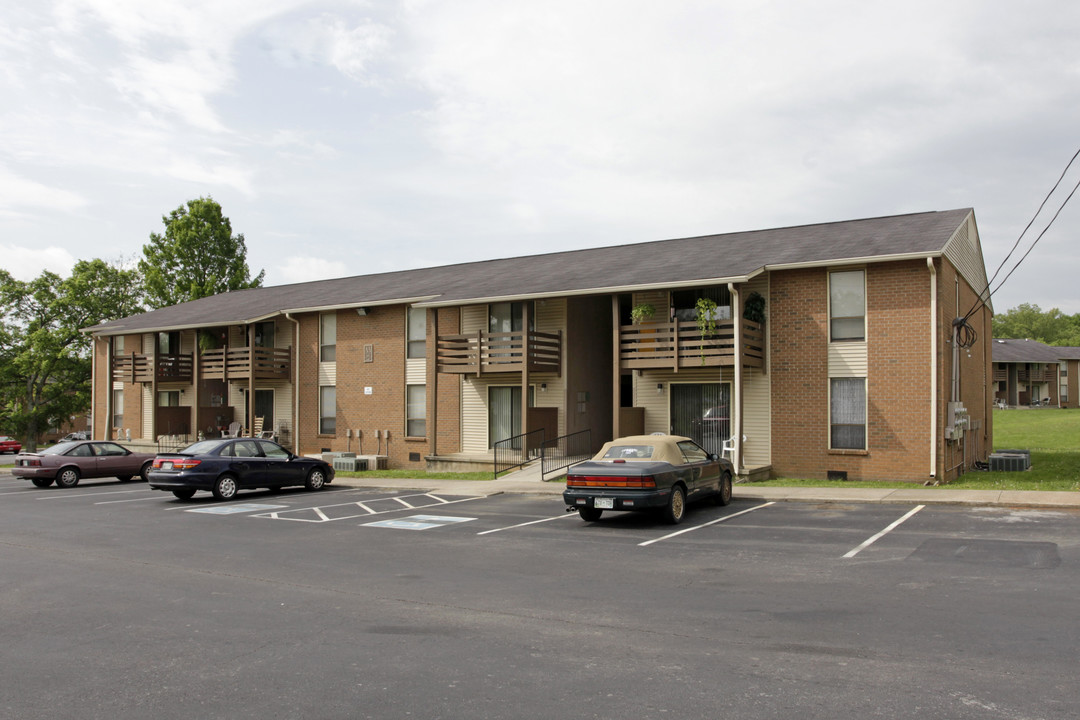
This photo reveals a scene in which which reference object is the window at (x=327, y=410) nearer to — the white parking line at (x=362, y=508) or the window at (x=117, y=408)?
the white parking line at (x=362, y=508)

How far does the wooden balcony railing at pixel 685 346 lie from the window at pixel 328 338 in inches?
502

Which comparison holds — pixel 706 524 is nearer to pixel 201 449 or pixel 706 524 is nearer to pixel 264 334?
pixel 201 449

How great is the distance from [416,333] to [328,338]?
13.9 ft

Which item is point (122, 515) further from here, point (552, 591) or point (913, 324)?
point (913, 324)

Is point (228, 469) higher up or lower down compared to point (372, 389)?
lower down

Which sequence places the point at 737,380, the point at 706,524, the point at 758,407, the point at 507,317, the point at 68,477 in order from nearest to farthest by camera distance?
the point at 706,524
the point at 737,380
the point at 758,407
the point at 68,477
the point at 507,317

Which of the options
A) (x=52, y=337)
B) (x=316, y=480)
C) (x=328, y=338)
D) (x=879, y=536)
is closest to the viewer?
(x=879, y=536)

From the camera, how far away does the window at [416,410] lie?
1099 inches

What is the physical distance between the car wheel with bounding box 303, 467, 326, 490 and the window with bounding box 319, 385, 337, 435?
29.3 ft

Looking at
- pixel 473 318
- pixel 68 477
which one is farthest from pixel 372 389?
pixel 68 477

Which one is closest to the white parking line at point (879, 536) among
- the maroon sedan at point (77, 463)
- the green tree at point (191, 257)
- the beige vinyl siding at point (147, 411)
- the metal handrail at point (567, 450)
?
the metal handrail at point (567, 450)

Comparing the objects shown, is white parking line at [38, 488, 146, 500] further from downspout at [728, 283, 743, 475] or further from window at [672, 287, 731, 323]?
downspout at [728, 283, 743, 475]

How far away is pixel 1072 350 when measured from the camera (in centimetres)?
7981

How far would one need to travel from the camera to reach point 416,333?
28.2m
